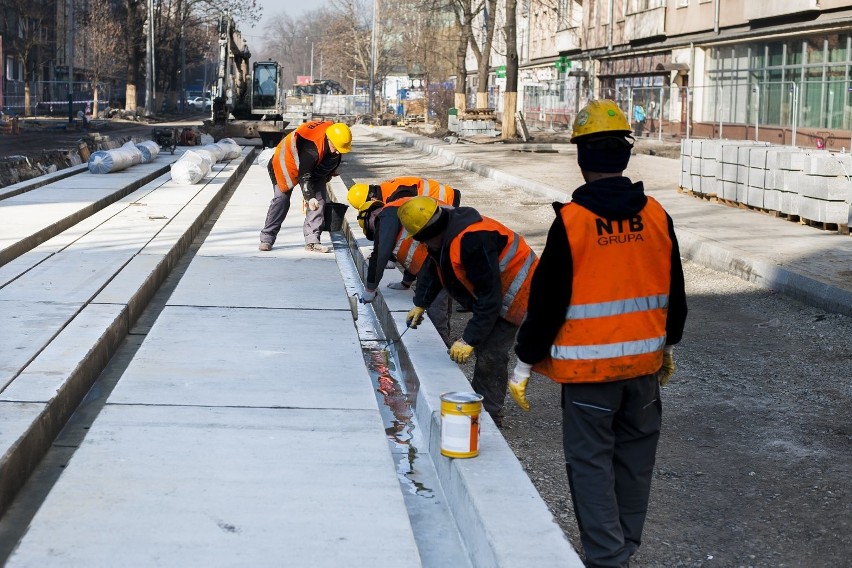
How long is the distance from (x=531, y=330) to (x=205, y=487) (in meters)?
1.57

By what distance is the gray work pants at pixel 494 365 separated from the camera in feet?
21.2

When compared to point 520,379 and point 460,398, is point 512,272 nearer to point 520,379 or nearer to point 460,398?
point 460,398

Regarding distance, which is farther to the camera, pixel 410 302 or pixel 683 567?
pixel 410 302

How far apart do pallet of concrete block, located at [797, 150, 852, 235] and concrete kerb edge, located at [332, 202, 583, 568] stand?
30.3 feet

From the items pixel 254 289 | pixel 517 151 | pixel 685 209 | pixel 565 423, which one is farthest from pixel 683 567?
pixel 517 151

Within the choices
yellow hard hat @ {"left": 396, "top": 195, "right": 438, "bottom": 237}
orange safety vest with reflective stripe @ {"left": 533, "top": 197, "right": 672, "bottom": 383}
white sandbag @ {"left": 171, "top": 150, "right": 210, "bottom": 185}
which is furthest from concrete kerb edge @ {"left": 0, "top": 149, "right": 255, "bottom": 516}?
white sandbag @ {"left": 171, "top": 150, "right": 210, "bottom": 185}

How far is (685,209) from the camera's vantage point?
56.6 ft

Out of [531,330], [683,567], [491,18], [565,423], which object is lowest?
[683,567]

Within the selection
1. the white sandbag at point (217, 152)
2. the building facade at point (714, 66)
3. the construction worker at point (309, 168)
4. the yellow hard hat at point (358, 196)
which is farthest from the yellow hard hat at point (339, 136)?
the building facade at point (714, 66)

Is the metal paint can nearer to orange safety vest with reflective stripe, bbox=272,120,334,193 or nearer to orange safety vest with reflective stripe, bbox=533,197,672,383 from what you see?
orange safety vest with reflective stripe, bbox=533,197,672,383

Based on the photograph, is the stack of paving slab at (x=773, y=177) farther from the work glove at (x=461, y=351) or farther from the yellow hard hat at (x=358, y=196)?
the work glove at (x=461, y=351)

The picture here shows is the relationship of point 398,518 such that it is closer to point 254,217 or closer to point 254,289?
point 254,289

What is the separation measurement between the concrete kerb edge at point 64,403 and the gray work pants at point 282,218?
151cm

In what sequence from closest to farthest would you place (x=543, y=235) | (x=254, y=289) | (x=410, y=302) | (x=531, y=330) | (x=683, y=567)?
(x=531, y=330) < (x=683, y=567) < (x=410, y=302) < (x=254, y=289) < (x=543, y=235)
